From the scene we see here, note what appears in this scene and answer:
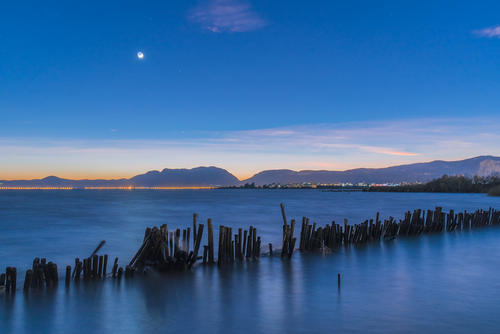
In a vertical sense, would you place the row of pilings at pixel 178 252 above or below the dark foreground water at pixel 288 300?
above

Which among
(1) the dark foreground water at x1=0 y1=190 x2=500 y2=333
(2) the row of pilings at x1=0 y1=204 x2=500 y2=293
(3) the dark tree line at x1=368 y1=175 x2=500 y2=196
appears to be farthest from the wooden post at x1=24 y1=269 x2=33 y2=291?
(3) the dark tree line at x1=368 y1=175 x2=500 y2=196

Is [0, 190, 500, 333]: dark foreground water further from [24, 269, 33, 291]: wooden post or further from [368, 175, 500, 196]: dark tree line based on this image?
[368, 175, 500, 196]: dark tree line

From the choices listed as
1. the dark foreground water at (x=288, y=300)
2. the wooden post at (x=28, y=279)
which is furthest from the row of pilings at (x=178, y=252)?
the dark foreground water at (x=288, y=300)

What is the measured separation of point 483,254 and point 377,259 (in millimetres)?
5628

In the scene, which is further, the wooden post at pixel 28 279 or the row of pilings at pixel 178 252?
the row of pilings at pixel 178 252

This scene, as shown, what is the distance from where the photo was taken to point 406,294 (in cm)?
1120

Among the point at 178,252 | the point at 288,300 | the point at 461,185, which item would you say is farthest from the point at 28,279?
the point at 461,185

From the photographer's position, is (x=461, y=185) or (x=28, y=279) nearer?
(x=28, y=279)

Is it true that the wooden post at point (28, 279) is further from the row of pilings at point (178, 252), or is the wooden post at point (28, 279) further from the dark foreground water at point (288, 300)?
the dark foreground water at point (288, 300)

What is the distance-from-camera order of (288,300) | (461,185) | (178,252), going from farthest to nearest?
1. (461,185)
2. (178,252)
3. (288,300)

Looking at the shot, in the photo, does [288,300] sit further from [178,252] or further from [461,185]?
[461,185]

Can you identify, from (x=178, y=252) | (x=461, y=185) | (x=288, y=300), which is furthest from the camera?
(x=461, y=185)

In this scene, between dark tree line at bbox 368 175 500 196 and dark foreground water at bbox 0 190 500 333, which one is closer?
dark foreground water at bbox 0 190 500 333

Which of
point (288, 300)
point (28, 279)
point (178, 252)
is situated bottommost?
point (288, 300)
